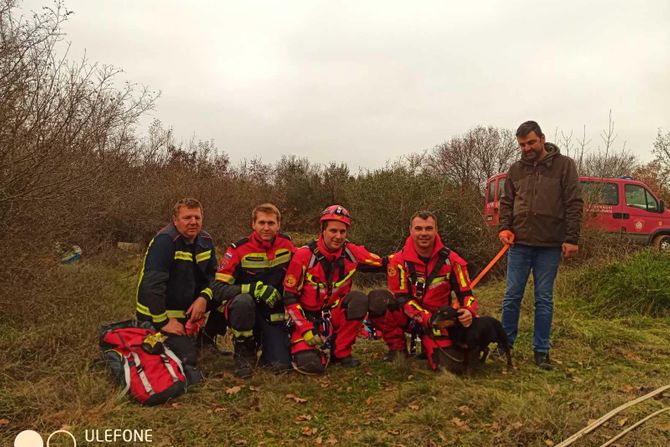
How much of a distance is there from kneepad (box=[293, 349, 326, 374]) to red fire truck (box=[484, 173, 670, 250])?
664 centimetres

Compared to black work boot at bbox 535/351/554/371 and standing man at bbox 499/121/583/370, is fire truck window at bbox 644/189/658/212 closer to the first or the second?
standing man at bbox 499/121/583/370

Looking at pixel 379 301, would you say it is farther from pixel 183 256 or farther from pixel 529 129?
pixel 529 129

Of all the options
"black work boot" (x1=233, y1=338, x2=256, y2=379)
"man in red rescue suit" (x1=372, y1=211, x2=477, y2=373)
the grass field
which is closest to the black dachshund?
"man in red rescue suit" (x1=372, y1=211, x2=477, y2=373)

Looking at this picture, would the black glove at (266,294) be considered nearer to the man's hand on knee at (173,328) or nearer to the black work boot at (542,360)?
the man's hand on knee at (173,328)

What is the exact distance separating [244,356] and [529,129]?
10.3 ft

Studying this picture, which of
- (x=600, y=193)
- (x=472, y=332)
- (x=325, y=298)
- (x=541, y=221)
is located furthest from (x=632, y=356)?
(x=600, y=193)

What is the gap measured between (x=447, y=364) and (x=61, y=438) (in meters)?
2.80

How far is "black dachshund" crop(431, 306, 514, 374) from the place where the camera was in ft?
12.6

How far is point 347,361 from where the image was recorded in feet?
14.4

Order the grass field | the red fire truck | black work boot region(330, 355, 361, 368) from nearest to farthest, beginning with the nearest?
the grass field, black work boot region(330, 355, 361, 368), the red fire truck

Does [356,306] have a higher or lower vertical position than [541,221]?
lower

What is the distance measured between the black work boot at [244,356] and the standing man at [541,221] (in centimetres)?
237

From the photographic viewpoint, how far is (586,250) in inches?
353

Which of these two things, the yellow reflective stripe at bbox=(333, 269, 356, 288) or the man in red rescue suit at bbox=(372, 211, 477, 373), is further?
the yellow reflective stripe at bbox=(333, 269, 356, 288)
